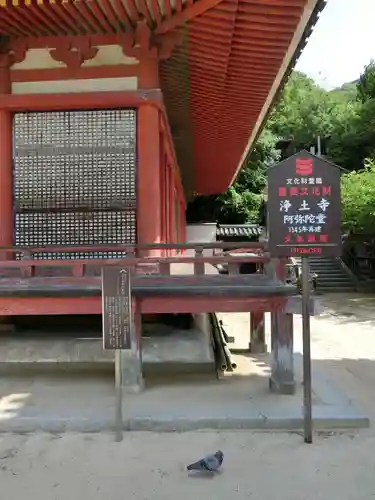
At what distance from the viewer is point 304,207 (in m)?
5.65

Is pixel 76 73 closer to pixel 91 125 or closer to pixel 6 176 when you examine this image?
pixel 91 125

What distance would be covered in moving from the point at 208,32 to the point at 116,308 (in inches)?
157

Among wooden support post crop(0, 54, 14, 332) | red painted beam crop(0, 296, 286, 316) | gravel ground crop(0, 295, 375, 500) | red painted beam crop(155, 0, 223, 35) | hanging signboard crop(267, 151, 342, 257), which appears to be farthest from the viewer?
wooden support post crop(0, 54, 14, 332)

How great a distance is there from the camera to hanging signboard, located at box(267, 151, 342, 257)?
5621mm

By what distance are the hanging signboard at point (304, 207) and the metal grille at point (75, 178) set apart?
9.80 feet

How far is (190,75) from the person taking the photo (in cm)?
861

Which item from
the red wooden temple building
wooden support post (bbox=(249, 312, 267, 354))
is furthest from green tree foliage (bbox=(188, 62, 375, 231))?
the red wooden temple building

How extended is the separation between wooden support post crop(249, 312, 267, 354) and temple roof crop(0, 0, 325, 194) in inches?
173

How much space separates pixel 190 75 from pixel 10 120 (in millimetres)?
3025

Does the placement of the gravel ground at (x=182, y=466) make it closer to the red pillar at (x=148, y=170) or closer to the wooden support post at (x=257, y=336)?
the red pillar at (x=148, y=170)

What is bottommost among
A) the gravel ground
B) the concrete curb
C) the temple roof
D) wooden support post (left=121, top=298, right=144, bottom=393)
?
the gravel ground

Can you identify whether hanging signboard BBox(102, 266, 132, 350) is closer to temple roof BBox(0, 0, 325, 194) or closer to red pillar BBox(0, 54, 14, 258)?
red pillar BBox(0, 54, 14, 258)

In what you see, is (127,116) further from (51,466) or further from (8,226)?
(51,466)

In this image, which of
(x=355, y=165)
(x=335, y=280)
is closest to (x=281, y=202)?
(x=335, y=280)
